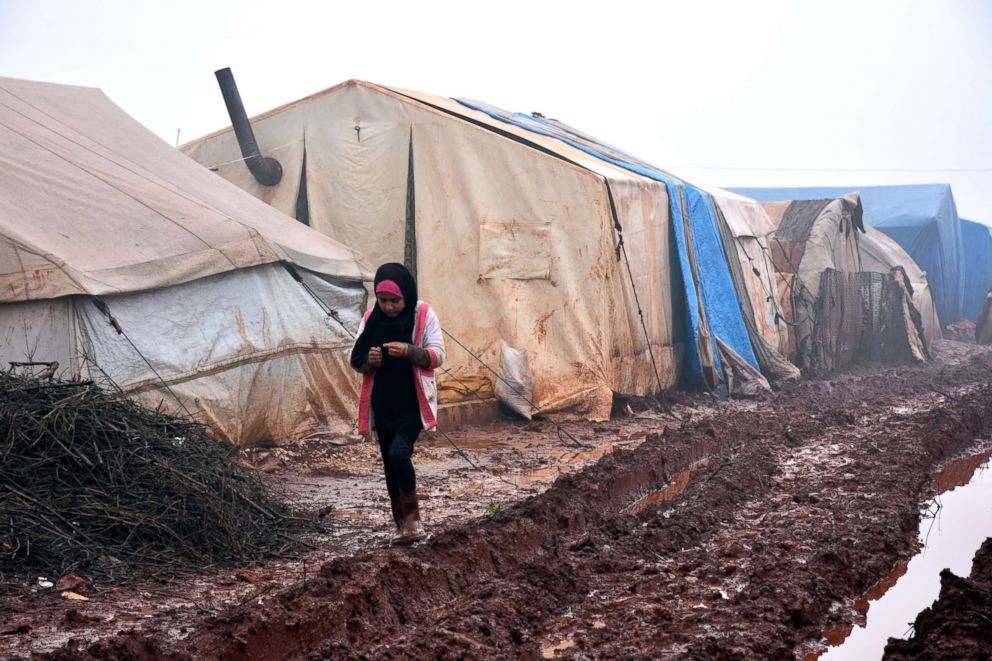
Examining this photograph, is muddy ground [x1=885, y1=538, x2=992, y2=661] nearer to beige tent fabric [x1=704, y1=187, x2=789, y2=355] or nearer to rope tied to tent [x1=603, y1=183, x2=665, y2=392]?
rope tied to tent [x1=603, y1=183, x2=665, y2=392]

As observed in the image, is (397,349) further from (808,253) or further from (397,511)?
(808,253)

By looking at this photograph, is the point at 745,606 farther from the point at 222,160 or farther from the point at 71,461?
the point at 222,160

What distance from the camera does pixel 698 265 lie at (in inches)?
533

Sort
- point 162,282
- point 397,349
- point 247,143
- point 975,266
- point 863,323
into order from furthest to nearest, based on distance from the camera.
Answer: point 975,266
point 863,323
point 247,143
point 162,282
point 397,349

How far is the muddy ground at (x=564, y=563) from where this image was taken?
4.09 meters

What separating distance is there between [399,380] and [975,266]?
29.0 meters

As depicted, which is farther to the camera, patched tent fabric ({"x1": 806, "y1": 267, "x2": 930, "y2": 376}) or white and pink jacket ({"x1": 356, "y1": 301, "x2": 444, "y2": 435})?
patched tent fabric ({"x1": 806, "y1": 267, "x2": 930, "y2": 376})

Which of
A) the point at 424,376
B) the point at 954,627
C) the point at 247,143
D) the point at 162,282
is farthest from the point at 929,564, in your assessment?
the point at 247,143

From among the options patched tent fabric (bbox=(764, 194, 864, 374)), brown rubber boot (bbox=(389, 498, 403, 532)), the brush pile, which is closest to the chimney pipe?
the brush pile

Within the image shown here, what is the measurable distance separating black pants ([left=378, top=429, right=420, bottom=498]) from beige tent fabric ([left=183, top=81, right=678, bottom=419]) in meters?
5.41

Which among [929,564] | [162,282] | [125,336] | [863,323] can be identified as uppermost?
[162,282]

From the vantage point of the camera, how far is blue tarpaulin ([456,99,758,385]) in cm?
1320

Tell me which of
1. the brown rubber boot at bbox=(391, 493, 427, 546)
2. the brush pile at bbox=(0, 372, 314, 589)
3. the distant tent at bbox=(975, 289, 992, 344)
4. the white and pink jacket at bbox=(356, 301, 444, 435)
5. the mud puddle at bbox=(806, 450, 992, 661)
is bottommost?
the distant tent at bbox=(975, 289, 992, 344)

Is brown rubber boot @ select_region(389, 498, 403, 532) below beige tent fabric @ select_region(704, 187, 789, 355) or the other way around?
below
